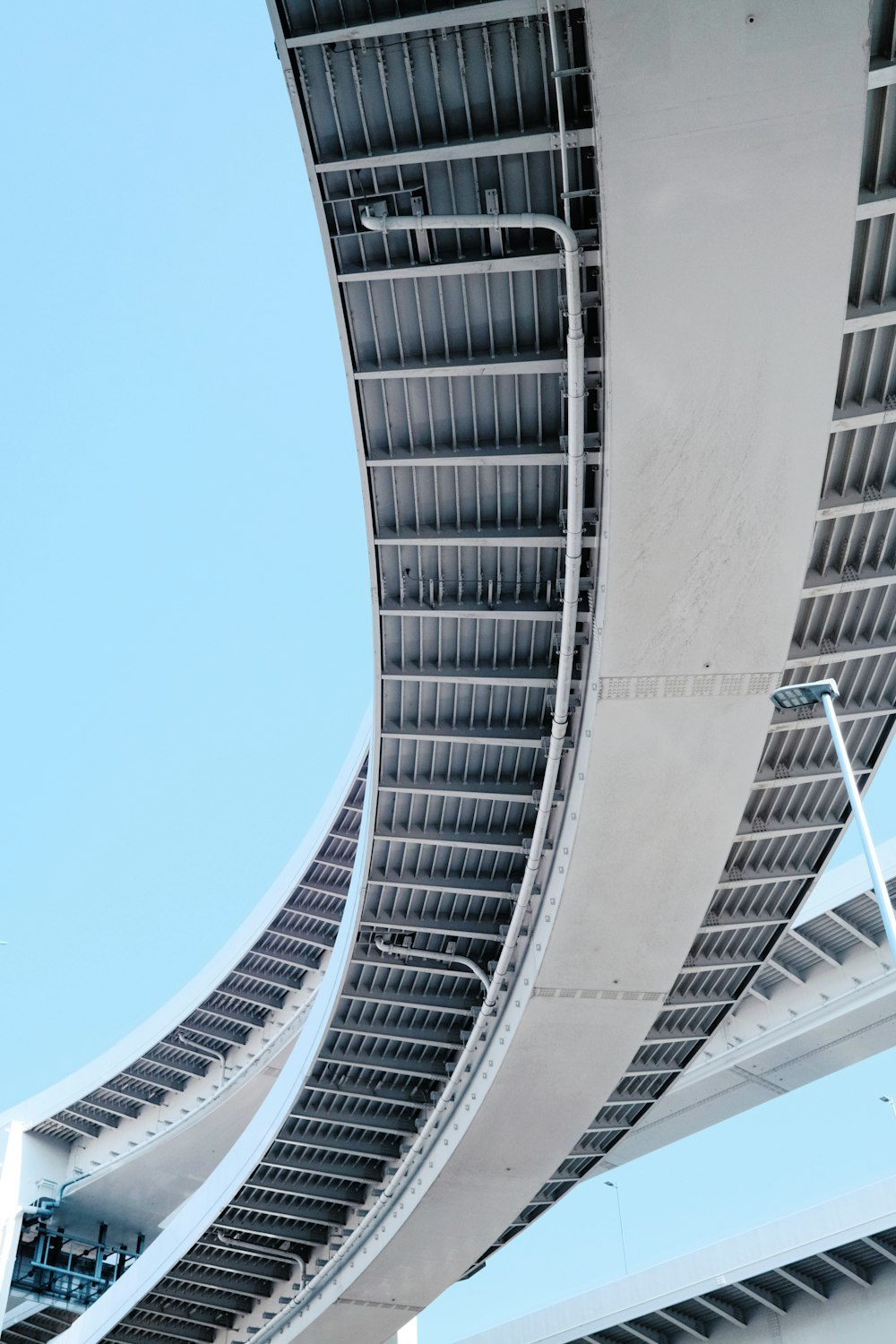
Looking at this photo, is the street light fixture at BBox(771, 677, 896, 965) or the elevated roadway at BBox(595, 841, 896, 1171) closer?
the street light fixture at BBox(771, 677, 896, 965)

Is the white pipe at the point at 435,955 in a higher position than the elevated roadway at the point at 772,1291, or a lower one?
higher

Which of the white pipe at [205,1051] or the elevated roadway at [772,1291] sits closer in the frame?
the elevated roadway at [772,1291]

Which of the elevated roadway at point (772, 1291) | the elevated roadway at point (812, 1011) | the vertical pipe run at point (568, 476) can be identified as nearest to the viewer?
the vertical pipe run at point (568, 476)

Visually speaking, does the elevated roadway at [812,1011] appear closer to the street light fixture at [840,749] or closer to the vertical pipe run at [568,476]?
the vertical pipe run at [568,476]

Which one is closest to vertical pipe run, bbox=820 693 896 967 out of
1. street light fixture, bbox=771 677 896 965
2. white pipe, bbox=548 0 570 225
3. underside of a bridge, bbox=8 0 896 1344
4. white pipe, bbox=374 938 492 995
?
street light fixture, bbox=771 677 896 965

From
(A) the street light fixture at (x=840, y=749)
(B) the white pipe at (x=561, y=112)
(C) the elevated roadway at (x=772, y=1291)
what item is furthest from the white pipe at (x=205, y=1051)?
(B) the white pipe at (x=561, y=112)

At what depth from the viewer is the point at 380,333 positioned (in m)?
12.1

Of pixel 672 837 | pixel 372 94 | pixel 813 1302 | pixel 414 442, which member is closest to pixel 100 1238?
pixel 813 1302

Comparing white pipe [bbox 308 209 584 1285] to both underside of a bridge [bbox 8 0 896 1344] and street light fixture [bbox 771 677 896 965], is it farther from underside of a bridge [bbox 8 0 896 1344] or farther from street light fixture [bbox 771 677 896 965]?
street light fixture [bbox 771 677 896 965]

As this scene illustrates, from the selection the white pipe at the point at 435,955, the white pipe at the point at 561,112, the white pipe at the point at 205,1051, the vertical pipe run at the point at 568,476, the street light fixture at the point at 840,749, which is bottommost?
the street light fixture at the point at 840,749

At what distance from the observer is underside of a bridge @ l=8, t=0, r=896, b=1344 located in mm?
9367

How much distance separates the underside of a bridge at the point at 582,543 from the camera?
937 centimetres

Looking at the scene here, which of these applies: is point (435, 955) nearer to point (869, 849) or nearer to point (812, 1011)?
point (869, 849)

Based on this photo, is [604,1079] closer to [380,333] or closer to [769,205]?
[380,333]
